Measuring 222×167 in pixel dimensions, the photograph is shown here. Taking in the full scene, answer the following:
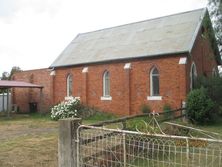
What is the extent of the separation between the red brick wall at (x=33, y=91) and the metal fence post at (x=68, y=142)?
26857mm

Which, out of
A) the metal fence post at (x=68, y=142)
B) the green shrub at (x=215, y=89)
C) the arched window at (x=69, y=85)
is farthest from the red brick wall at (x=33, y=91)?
the metal fence post at (x=68, y=142)

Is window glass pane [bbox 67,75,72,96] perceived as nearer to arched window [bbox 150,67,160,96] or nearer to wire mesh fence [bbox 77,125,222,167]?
arched window [bbox 150,67,160,96]

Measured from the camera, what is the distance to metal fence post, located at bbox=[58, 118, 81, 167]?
6.78 meters

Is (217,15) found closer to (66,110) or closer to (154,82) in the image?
(154,82)

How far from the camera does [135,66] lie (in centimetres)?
2677

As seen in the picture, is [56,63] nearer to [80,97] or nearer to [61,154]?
[80,97]

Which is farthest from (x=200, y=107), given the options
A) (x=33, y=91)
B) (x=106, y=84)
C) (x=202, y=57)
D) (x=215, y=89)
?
(x=33, y=91)

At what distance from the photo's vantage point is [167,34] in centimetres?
2709

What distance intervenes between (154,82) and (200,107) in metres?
5.55

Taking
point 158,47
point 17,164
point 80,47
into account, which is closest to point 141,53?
point 158,47

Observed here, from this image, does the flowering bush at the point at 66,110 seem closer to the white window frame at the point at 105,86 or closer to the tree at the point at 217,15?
the white window frame at the point at 105,86

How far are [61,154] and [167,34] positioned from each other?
2150 cm

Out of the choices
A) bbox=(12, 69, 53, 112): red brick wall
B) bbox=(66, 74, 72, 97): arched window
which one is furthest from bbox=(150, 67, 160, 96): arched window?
bbox=(12, 69, 53, 112): red brick wall

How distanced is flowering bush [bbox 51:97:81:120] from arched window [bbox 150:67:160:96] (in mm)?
6209
